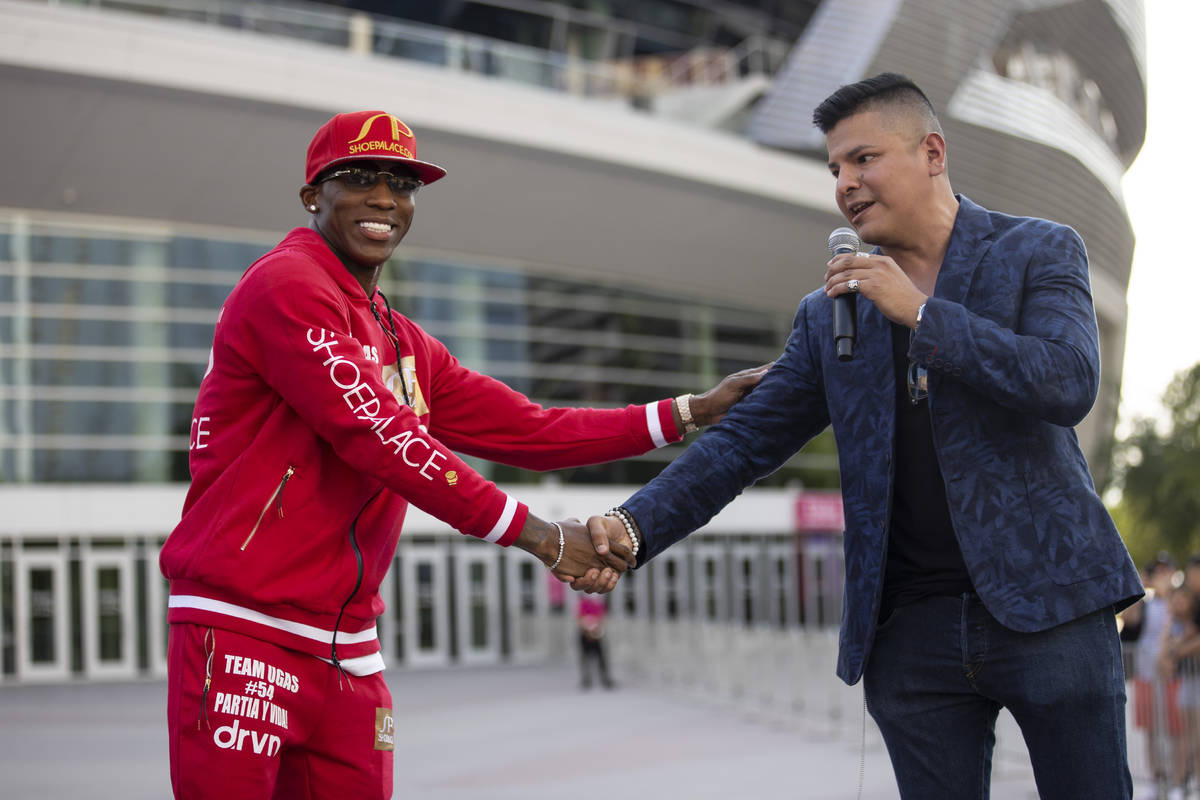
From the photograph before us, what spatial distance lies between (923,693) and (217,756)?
1.71 m

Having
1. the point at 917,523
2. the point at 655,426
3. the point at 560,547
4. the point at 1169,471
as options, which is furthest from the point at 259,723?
the point at 1169,471

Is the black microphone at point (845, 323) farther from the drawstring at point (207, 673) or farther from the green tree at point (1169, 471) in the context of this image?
the green tree at point (1169, 471)

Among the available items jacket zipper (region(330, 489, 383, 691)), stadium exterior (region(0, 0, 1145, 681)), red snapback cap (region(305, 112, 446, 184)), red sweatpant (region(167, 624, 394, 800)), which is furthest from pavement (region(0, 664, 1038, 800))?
red snapback cap (region(305, 112, 446, 184))

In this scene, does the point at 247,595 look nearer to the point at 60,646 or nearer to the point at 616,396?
the point at 60,646

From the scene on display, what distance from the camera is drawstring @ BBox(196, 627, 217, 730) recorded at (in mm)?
2840

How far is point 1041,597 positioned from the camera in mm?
2697

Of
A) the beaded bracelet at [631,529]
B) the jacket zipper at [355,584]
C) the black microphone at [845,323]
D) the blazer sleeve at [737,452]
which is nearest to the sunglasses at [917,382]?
the black microphone at [845,323]

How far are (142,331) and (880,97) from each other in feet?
88.7

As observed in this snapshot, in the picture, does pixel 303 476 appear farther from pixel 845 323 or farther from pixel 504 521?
pixel 845 323

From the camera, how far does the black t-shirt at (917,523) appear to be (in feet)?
9.46

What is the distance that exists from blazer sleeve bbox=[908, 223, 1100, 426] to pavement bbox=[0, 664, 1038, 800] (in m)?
5.94

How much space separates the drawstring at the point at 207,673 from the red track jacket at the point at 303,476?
0.12 ft

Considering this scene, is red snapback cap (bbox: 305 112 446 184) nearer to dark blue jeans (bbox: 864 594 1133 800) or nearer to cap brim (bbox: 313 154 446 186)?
cap brim (bbox: 313 154 446 186)

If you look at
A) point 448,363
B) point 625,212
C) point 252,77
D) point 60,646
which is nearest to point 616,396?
point 625,212
